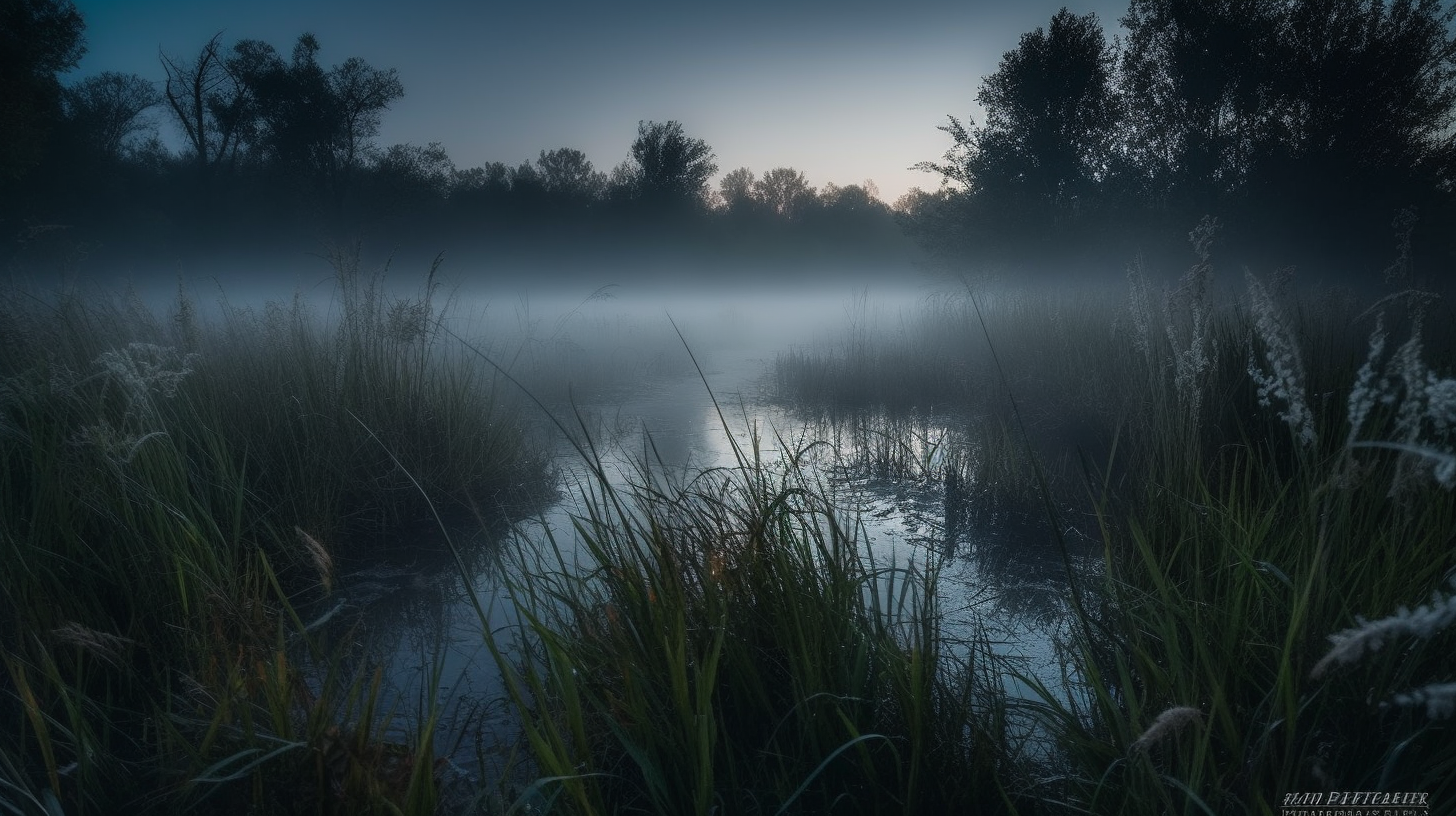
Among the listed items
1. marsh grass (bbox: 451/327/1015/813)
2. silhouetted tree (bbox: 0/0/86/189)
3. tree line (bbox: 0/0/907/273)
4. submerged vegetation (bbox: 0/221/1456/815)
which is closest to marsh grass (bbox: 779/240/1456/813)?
submerged vegetation (bbox: 0/221/1456/815)

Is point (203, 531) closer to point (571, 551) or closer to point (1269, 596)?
point (571, 551)

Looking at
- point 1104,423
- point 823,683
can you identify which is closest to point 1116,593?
point 823,683

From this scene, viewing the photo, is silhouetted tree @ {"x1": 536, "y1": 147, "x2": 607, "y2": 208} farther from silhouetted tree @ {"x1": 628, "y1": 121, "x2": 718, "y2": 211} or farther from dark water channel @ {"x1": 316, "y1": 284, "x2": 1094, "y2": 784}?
dark water channel @ {"x1": 316, "y1": 284, "x2": 1094, "y2": 784}

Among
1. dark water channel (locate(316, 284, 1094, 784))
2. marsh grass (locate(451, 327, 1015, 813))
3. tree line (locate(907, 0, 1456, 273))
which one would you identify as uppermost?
tree line (locate(907, 0, 1456, 273))

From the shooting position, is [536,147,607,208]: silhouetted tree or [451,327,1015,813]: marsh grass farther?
[536,147,607,208]: silhouetted tree

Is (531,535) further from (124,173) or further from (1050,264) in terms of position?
(124,173)

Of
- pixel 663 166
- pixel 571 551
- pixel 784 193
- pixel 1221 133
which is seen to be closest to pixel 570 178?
pixel 663 166

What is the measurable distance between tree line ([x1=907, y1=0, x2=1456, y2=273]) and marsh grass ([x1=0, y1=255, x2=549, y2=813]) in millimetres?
12326

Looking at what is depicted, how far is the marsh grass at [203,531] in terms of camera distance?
1436 millimetres

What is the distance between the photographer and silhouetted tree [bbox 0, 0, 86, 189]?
893 cm

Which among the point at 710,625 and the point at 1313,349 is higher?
the point at 1313,349

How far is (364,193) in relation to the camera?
57.0 feet

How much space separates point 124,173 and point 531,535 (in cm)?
1729

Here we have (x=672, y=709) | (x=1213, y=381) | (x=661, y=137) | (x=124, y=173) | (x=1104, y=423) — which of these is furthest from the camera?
(x=661, y=137)
